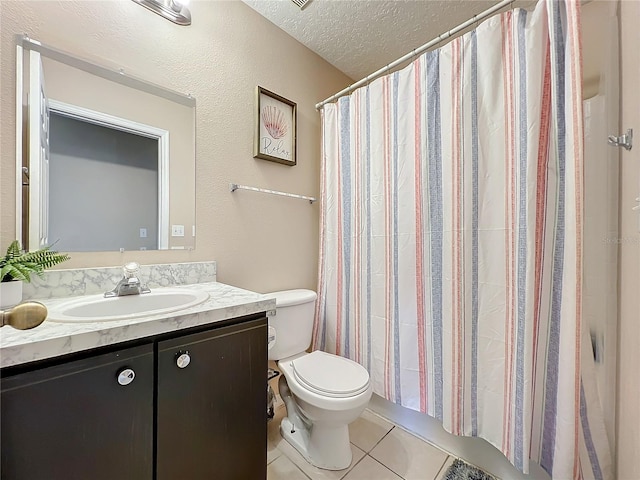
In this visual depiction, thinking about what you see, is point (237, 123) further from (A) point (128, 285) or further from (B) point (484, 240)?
(B) point (484, 240)

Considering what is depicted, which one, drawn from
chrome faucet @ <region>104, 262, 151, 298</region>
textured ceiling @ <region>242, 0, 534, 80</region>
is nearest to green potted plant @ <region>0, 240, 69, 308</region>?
chrome faucet @ <region>104, 262, 151, 298</region>

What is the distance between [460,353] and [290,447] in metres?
0.98

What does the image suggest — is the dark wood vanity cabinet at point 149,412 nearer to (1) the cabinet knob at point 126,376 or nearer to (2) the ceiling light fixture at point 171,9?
(1) the cabinet knob at point 126,376

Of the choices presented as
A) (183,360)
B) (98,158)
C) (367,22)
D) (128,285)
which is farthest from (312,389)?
(367,22)

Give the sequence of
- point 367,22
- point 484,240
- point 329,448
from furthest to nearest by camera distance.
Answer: point 367,22, point 329,448, point 484,240

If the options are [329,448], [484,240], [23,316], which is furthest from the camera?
[329,448]

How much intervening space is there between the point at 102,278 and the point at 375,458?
1471mm

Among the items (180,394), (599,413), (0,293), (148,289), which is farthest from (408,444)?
(0,293)

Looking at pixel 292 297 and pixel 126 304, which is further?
pixel 292 297

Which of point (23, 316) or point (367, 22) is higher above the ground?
point (367, 22)

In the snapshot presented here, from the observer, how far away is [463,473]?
1.24m

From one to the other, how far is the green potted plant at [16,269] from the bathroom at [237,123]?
15cm

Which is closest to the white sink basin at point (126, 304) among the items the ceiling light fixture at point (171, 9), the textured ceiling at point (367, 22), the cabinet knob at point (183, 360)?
the cabinet knob at point (183, 360)

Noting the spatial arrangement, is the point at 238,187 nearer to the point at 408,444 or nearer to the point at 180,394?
the point at 180,394
